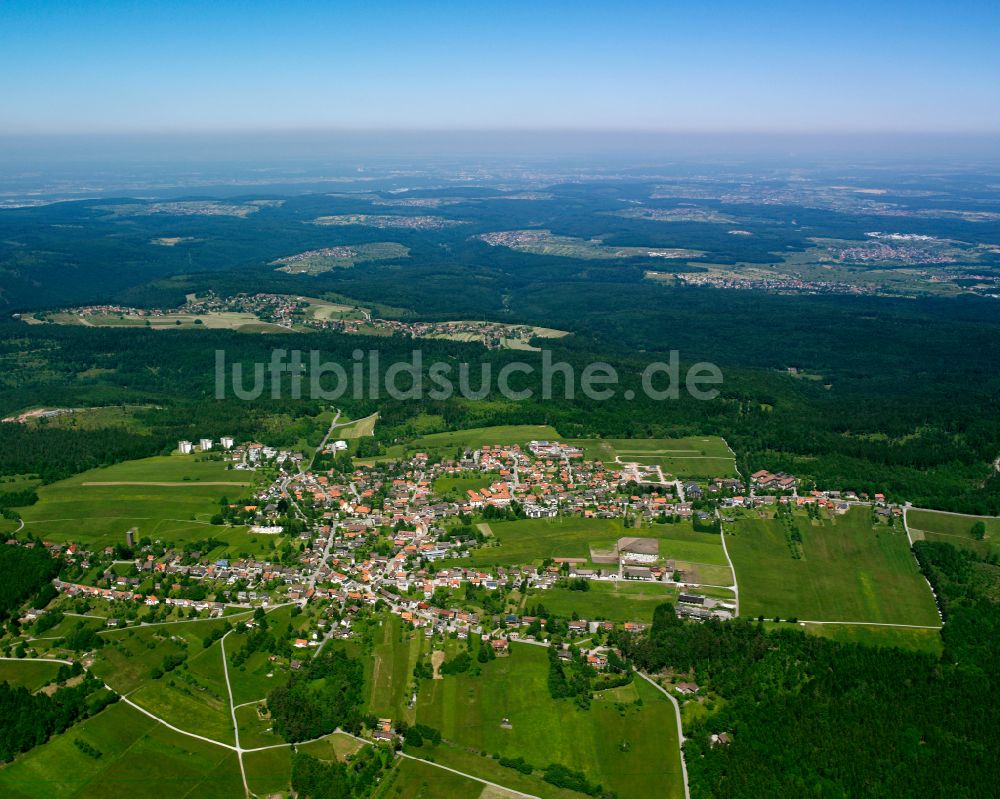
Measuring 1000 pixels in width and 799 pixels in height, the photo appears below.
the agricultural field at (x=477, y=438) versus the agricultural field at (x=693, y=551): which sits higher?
the agricultural field at (x=477, y=438)

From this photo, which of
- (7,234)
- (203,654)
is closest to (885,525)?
(203,654)

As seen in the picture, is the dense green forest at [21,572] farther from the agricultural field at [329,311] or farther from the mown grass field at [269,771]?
the agricultural field at [329,311]

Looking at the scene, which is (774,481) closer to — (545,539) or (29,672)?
(545,539)

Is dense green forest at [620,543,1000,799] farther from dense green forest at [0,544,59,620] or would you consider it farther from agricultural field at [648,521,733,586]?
dense green forest at [0,544,59,620]

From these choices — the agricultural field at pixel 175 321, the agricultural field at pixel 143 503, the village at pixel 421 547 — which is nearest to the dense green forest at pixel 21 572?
the village at pixel 421 547

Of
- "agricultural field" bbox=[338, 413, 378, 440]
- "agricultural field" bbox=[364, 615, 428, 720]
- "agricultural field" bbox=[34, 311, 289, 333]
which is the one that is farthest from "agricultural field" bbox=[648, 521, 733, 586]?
"agricultural field" bbox=[34, 311, 289, 333]

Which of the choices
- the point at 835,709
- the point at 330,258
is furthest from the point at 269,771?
the point at 330,258
